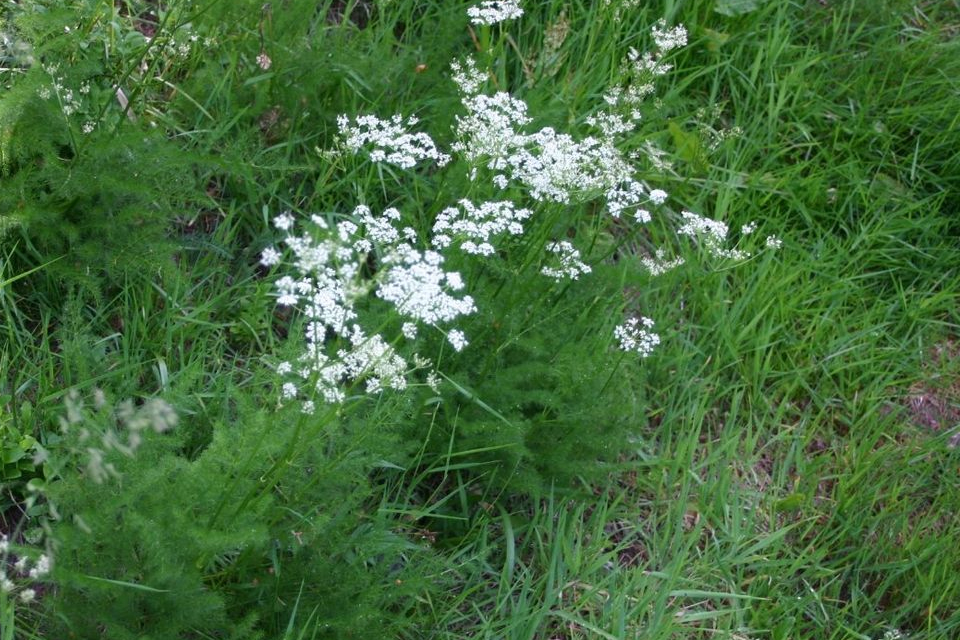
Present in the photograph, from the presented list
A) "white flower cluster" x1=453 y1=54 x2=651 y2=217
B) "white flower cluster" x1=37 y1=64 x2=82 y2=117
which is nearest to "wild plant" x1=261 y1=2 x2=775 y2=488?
"white flower cluster" x1=453 y1=54 x2=651 y2=217

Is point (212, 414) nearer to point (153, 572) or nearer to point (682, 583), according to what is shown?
point (153, 572)

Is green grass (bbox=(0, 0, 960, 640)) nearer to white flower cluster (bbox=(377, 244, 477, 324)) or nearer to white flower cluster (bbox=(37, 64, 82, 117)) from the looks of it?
white flower cluster (bbox=(37, 64, 82, 117))

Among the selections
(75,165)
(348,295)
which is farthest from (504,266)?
(75,165)

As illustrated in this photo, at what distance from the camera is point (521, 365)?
10.2 feet

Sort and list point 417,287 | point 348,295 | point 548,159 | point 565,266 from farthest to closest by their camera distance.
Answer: point 565,266 → point 548,159 → point 417,287 → point 348,295

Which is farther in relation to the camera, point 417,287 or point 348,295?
point 417,287

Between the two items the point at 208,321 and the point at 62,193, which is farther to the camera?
the point at 208,321

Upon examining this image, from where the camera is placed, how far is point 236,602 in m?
2.59

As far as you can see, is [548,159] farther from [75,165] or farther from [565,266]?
[75,165]

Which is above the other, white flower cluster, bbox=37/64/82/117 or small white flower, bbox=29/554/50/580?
white flower cluster, bbox=37/64/82/117

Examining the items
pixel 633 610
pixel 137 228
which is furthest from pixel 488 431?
pixel 137 228

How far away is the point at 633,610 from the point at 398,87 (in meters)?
2.22

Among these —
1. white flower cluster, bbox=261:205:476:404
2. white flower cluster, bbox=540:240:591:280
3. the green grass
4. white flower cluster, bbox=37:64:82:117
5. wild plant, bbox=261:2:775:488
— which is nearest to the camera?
white flower cluster, bbox=261:205:476:404

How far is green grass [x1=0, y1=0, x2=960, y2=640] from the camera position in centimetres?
260
